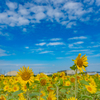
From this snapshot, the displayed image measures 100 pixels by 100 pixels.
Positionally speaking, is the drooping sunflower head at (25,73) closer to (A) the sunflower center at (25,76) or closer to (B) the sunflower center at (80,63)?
(A) the sunflower center at (25,76)

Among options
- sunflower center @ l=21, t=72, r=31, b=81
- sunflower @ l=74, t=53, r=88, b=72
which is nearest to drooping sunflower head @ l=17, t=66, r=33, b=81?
sunflower center @ l=21, t=72, r=31, b=81

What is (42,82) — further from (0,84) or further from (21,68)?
(0,84)

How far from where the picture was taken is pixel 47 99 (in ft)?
6.66

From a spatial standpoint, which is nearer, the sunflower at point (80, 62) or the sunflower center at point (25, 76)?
the sunflower center at point (25, 76)

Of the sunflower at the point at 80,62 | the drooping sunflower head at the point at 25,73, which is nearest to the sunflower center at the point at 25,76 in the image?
the drooping sunflower head at the point at 25,73

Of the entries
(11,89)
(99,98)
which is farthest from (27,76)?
(99,98)

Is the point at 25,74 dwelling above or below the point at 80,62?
below

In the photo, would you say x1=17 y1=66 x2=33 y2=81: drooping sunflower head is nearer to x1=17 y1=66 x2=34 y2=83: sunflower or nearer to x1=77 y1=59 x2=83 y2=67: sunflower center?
Result: x1=17 y1=66 x2=34 y2=83: sunflower

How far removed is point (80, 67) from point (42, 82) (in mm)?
799

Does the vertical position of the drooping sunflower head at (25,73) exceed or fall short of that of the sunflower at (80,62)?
it falls short

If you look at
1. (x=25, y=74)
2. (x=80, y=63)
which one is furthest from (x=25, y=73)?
(x=80, y=63)

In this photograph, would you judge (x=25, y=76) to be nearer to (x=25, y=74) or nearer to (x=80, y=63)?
(x=25, y=74)

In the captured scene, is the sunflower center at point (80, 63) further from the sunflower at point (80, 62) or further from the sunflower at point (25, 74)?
the sunflower at point (25, 74)

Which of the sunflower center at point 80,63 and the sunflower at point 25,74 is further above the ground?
the sunflower center at point 80,63
